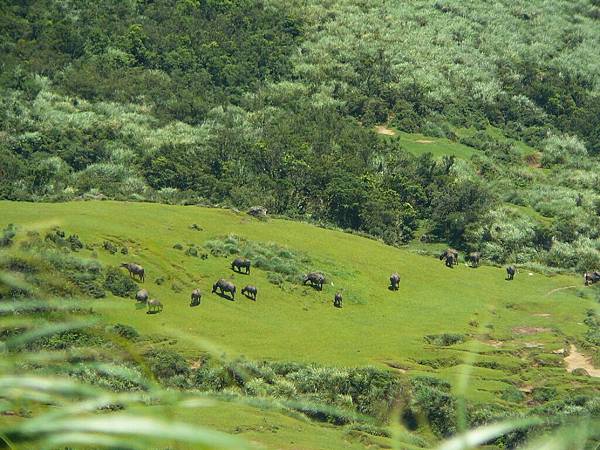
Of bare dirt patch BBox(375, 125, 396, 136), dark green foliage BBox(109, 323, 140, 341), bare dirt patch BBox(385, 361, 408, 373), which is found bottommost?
bare dirt patch BBox(385, 361, 408, 373)

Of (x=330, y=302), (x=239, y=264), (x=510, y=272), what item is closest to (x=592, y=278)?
(x=510, y=272)

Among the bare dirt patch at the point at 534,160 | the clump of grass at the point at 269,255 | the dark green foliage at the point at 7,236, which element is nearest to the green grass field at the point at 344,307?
the clump of grass at the point at 269,255

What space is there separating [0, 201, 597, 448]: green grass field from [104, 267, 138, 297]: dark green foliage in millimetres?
790

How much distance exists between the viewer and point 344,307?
36.8 m

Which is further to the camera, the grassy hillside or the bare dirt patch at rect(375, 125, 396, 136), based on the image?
the bare dirt patch at rect(375, 125, 396, 136)

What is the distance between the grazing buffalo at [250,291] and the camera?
3491cm

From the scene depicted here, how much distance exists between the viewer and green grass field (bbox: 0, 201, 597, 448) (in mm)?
29859

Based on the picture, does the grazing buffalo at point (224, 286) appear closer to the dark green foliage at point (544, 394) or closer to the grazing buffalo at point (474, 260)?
the dark green foliage at point (544, 394)

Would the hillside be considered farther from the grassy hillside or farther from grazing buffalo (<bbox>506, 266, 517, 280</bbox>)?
grazing buffalo (<bbox>506, 266, 517, 280</bbox>)

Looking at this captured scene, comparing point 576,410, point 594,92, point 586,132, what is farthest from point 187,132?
point 576,410

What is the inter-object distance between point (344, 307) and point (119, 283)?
26.2ft

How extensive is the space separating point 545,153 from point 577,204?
449 inches

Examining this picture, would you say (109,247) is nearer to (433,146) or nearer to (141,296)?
(141,296)

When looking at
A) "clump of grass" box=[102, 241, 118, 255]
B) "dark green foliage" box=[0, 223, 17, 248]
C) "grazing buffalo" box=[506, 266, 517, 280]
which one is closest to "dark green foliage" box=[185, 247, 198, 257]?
"clump of grass" box=[102, 241, 118, 255]
